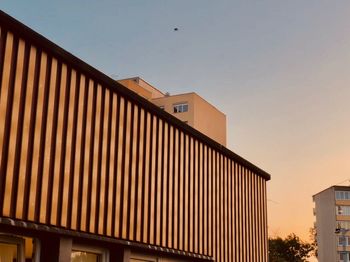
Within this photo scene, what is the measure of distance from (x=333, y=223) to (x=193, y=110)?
125 ft

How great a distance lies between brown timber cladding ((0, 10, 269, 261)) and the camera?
7555mm

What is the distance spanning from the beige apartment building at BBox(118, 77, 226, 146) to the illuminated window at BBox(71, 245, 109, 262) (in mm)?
49016

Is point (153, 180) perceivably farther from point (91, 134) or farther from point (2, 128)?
point (2, 128)

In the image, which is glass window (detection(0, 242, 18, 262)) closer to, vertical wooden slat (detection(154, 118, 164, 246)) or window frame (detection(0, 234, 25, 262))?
window frame (detection(0, 234, 25, 262))

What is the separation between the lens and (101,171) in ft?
29.8

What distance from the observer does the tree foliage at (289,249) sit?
88625 millimetres

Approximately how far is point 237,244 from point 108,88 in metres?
6.15

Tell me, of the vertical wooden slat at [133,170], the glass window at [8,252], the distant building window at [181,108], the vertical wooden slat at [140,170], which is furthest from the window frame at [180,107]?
the glass window at [8,252]

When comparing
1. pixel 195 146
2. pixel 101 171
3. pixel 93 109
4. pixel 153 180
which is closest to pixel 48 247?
pixel 101 171

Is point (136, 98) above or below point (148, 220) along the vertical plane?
above

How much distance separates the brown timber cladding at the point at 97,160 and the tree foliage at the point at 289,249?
7778 cm

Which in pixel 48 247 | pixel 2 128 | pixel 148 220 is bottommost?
pixel 48 247

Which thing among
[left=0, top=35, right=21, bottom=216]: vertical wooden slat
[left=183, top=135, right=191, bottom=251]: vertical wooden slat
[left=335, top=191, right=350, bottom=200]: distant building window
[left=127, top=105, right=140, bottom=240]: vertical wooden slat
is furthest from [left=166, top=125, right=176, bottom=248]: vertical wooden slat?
[left=335, top=191, right=350, bottom=200]: distant building window

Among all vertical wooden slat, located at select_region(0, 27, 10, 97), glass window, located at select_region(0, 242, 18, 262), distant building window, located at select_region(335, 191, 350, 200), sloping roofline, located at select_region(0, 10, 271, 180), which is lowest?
glass window, located at select_region(0, 242, 18, 262)
